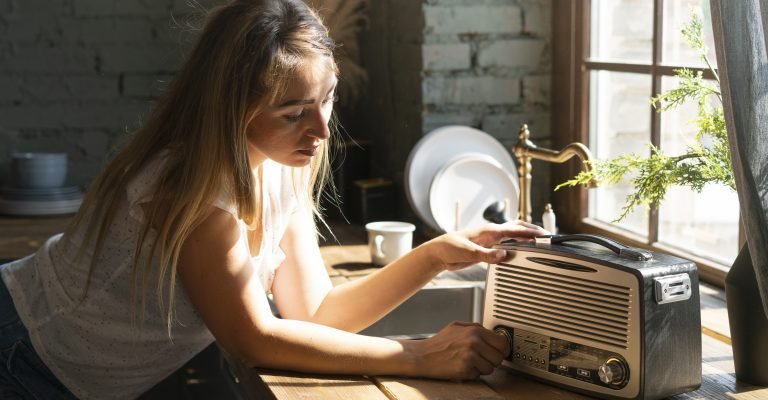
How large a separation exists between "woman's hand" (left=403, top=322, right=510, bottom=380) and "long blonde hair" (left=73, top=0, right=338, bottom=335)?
0.30 m

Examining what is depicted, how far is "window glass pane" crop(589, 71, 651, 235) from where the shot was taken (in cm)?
216

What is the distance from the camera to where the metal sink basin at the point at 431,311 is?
6.33 ft

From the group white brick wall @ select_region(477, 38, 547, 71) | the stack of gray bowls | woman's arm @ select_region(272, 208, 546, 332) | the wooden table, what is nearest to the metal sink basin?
woman's arm @ select_region(272, 208, 546, 332)

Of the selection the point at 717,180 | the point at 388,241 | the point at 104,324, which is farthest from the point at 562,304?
the point at 388,241

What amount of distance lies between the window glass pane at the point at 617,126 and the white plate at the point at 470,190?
22 cm

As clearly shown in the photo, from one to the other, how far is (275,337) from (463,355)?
24 cm

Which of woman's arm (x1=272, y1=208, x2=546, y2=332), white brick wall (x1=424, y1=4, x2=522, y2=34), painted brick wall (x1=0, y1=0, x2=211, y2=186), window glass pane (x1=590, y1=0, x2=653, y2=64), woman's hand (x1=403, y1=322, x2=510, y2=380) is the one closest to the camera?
woman's hand (x1=403, y1=322, x2=510, y2=380)

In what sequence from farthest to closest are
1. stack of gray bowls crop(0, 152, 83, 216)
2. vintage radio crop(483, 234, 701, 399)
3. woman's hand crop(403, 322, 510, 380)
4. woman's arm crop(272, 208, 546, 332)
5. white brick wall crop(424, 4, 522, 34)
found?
stack of gray bowls crop(0, 152, 83, 216)
white brick wall crop(424, 4, 522, 34)
woman's arm crop(272, 208, 546, 332)
woman's hand crop(403, 322, 510, 380)
vintage radio crop(483, 234, 701, 399)

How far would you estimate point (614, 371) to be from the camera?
1156 mm

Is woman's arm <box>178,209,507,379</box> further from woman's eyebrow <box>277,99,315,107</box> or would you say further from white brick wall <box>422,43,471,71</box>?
white brick wall <box>422,43,471,71</box>

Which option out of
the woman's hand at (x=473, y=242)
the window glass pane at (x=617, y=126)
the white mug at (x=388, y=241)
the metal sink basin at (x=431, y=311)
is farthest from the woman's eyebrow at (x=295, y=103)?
the window glass pane at (x=617, y=126)

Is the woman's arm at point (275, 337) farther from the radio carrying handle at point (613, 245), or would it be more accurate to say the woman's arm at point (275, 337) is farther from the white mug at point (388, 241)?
the white mug at point (388, 241)

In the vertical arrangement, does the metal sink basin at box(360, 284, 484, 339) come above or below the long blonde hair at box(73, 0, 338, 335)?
below

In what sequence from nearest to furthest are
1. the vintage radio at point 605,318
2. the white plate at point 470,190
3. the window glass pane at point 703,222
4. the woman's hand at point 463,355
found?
the vintage radio at point 605,318 < the woman's hand at point 463,355 < the window glass pane at point 703,222 < the white plate at point 470,190
